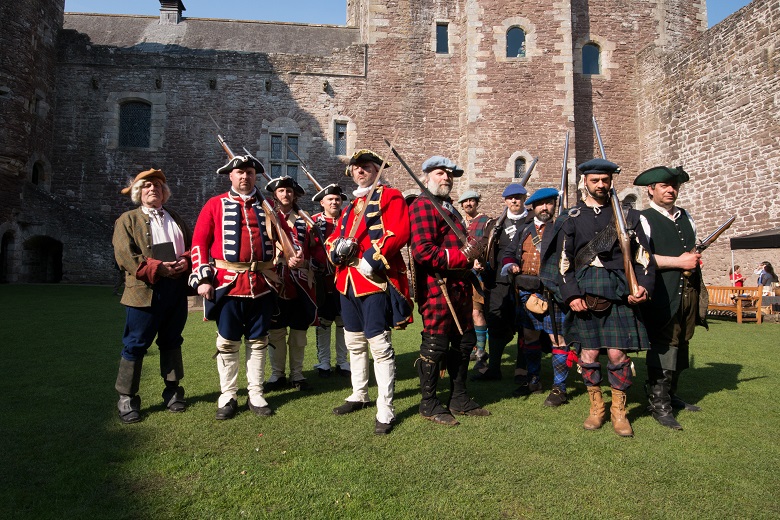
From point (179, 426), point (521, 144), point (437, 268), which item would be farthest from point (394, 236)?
point (521, 144)

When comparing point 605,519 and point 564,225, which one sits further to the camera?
point 564,225

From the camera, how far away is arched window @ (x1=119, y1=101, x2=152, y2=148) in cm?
1942

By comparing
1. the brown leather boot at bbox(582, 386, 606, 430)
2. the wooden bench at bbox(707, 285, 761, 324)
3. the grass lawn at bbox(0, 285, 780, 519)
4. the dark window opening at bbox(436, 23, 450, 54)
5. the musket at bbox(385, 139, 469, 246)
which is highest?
the dark window opening at bbox(436, 23, 450, 54)

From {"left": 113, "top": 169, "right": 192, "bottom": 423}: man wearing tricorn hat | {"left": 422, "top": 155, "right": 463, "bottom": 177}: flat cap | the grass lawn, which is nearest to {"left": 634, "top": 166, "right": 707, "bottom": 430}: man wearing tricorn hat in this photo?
the grass lawn

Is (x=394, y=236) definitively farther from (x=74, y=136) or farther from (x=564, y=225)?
(x=74, y=136)

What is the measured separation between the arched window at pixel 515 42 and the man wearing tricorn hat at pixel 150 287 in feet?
56.1

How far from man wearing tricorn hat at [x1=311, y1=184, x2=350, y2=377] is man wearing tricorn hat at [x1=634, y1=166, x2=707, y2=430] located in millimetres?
3039

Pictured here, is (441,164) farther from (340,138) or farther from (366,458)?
(340,138)

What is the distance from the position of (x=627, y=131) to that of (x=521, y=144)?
486 cm

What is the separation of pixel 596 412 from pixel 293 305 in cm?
294

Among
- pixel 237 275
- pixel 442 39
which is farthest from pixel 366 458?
pixel 442 39

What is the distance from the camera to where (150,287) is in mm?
4098

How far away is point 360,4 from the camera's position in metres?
22.0

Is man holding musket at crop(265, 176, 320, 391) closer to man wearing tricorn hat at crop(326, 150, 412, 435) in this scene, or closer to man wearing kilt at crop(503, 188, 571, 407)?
man wearing tricorn hat at crop(326, 150, 412, 435)
